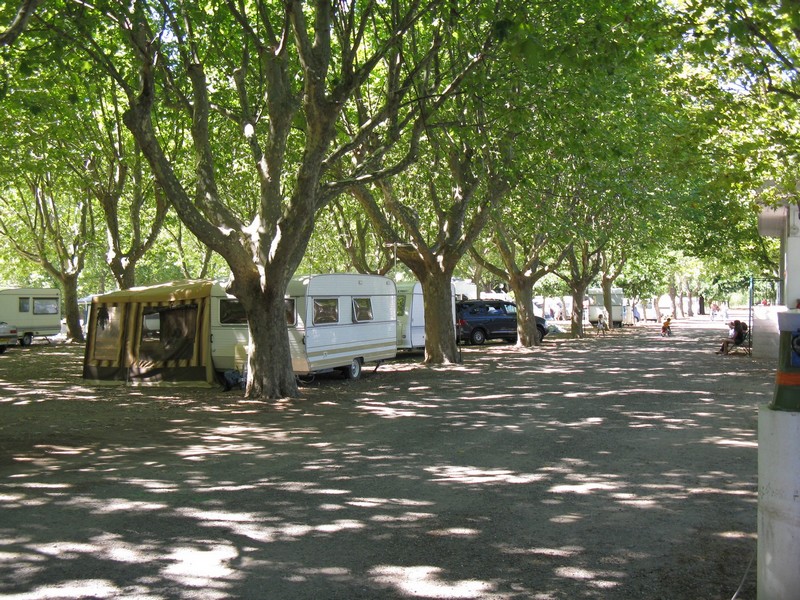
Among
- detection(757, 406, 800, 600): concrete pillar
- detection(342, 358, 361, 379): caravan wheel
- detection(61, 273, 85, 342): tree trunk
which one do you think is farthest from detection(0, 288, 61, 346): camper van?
detection(757, 406, 800, 600): concrete pillar

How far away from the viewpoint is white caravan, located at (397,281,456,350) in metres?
25.7

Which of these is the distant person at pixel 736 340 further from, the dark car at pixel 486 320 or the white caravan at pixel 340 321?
the white caravan at pixel 340 321

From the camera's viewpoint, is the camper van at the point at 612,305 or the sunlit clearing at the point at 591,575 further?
the camper van at the point at 612,305

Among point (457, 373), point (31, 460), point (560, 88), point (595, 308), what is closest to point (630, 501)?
point (31, 460)

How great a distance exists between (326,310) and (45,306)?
859 inches

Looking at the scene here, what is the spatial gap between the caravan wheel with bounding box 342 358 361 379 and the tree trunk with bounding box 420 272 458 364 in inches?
152

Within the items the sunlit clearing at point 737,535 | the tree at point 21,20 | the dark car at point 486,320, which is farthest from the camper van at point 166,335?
the dark car at point 486,320

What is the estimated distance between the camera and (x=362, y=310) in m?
18.5

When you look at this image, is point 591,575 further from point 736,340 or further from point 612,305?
point 612,305

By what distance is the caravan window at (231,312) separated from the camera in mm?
16391

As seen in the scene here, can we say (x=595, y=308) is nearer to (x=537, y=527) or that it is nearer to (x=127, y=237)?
(x=127, y=237)

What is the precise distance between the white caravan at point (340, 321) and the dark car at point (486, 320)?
12.5m

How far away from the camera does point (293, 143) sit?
20.6m

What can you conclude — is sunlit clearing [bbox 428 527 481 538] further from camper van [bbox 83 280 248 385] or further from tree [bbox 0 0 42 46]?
camper van [bbox 83 280 248 385]
